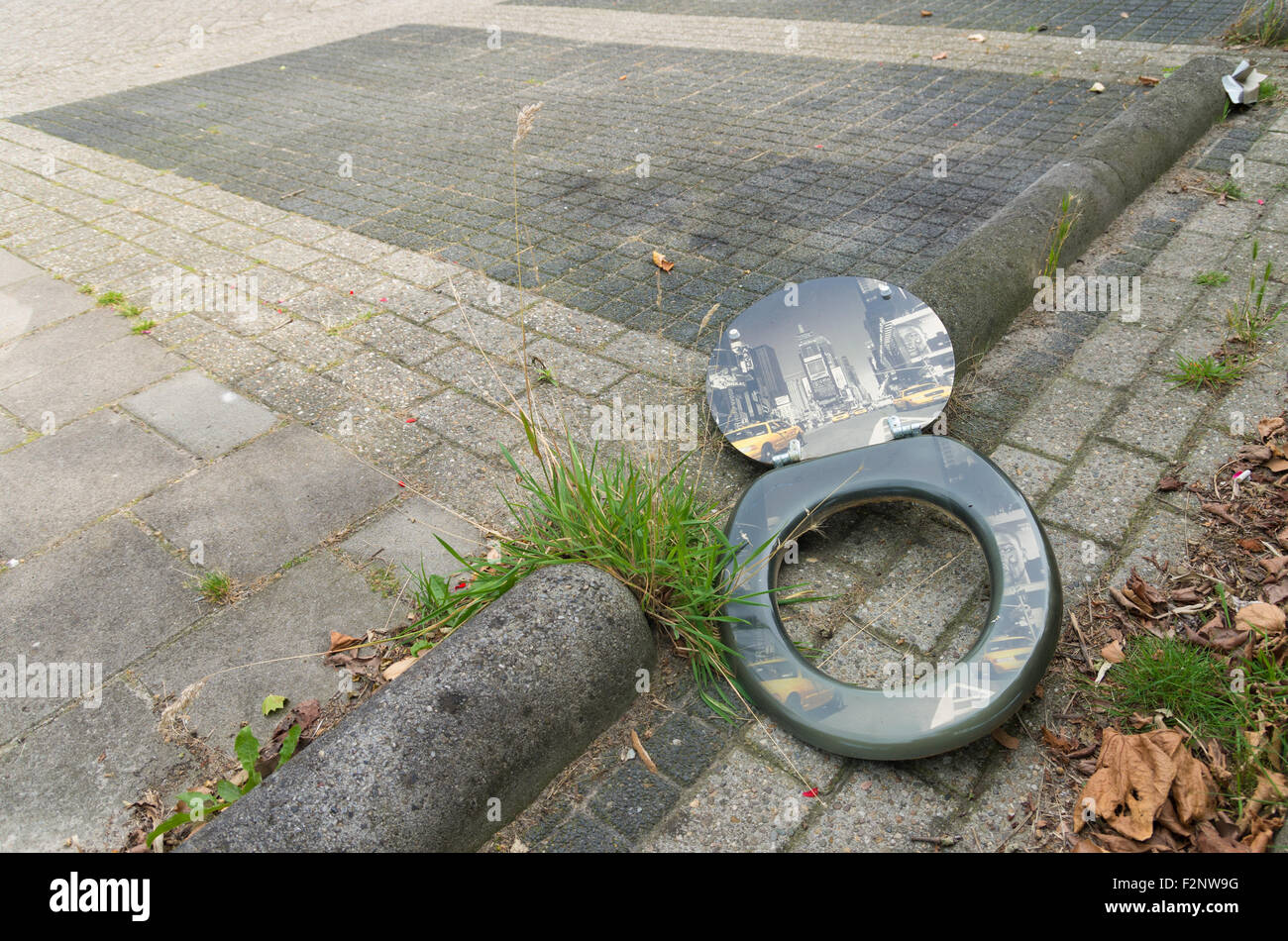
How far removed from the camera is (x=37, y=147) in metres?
7.19

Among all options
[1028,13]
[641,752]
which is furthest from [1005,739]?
[1028,13]

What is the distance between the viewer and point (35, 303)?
4.85 m

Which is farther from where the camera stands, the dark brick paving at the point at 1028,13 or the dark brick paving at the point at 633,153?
the dark brick paving at the point at 1028,13

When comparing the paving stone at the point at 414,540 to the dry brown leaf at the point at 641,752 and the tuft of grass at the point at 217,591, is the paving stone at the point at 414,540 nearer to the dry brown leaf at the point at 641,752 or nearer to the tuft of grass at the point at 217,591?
the tuft of grass at the point at 217,591

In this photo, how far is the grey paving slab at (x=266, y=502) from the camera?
3127 millimetres

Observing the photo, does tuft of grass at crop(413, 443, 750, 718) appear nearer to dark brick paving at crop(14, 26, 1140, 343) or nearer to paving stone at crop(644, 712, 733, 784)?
paving stone at crop(644, 712, 733, 784)

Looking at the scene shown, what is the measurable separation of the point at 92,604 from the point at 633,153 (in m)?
4.61

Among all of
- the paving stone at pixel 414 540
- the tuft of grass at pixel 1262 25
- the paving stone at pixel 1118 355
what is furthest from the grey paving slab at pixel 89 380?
the tuft of grass at pixel 1262 25

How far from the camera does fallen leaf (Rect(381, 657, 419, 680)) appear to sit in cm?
261

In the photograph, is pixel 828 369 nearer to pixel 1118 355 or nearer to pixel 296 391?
pixel 1118 355

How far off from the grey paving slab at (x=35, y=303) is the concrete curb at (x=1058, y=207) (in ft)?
14.4

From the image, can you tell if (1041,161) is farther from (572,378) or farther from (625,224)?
(572,378)
